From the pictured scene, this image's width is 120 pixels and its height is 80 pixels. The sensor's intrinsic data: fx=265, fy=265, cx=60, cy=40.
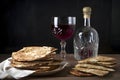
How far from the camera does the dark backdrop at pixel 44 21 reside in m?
2.41

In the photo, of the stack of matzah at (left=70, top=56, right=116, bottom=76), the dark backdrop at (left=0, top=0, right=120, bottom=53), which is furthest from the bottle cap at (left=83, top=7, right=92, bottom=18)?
the dark backdrop at (left=0, top=0, right=120, bottom=53)

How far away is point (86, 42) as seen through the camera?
3.52 feet

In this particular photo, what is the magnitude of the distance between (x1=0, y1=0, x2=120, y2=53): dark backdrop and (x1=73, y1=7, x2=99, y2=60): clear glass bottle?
4.45ft

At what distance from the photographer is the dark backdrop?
95.0 inches

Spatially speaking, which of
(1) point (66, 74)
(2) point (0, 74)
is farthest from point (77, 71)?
(2) point (0, 74)

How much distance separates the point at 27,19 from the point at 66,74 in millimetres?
1676

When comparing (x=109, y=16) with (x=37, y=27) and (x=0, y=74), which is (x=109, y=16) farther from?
(x=0, y=74)

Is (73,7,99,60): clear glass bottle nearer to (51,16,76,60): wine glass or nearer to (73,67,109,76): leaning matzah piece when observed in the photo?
(51,16,76,60): wine glass

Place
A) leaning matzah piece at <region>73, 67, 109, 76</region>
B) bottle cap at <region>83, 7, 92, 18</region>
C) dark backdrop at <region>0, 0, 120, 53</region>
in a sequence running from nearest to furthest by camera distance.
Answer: leaning matzah piece at <region>73, 67, 109, 76</region> → bottle cap at <region>83, 7, 92, 18</region> → dark backdrop at <region>0, 0, 120, 53</region>

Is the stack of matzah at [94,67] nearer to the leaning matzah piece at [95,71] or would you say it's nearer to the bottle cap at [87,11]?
the leaning matzah piece at [95,71]

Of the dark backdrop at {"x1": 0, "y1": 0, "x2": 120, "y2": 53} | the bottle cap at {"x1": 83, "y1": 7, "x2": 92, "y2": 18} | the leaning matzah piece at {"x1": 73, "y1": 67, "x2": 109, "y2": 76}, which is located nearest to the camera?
the leaning matzah piece at {"x1": 73, "y1": 67, "x2": 109, "y2": 76}

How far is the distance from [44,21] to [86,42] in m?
1.40

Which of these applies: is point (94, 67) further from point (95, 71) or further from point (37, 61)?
point (37, 61)

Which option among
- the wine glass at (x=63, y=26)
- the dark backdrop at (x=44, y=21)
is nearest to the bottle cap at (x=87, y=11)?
the wine glass at (x=63, y=26)
